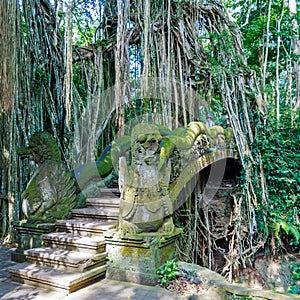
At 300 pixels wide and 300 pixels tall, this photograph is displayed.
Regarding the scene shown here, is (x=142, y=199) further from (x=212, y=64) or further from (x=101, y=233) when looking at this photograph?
(x=212, y=64)

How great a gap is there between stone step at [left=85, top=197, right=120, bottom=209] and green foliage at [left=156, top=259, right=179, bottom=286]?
1.09 meters

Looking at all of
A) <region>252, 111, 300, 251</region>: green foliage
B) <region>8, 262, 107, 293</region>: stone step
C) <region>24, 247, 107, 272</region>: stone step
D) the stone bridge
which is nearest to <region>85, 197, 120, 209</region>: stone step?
the stone bridge

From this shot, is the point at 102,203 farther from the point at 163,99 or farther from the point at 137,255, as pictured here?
the point at 163,99

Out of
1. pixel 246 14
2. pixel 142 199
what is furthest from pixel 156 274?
pixel 246 14

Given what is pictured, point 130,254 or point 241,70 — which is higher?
point 241,70

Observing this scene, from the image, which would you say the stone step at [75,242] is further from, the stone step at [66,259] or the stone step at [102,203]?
the stone step at [102,203]

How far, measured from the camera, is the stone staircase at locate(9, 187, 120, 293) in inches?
113

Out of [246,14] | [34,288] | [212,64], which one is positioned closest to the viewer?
[34,288]

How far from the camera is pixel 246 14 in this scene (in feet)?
32.7

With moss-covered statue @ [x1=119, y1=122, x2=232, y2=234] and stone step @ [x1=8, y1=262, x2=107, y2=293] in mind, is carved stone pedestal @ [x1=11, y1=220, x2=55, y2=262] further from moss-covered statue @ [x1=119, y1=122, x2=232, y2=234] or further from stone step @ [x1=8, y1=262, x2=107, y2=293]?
moss-covered statue @ [x1=119, y1=122, x2=232, y2=234]

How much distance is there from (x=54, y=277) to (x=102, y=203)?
4.34 ft

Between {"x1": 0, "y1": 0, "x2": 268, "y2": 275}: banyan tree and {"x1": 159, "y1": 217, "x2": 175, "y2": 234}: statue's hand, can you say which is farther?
{"x1": 0, "y1": 0, "x2": 268, "y2": 275}: banyan tree

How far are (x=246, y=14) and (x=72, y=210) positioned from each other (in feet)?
29.5

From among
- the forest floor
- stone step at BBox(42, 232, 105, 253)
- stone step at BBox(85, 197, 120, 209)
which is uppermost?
stone step at BBox(85, 197, 120, 209)
